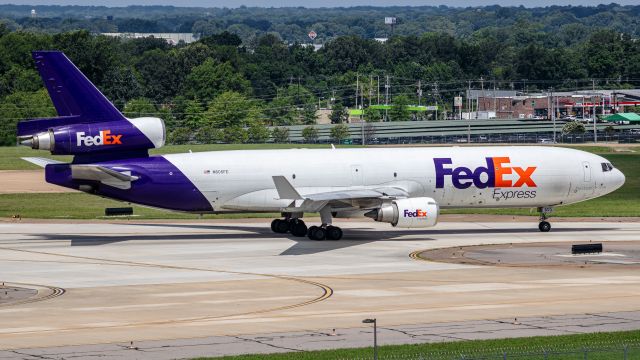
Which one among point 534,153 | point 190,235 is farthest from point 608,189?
point 190,235

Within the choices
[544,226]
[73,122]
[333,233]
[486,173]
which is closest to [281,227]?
[333,233]

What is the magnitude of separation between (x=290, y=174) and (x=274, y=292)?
2093cm

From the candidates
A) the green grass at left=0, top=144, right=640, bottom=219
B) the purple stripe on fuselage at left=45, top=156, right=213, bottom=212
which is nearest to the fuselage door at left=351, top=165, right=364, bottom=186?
the purple stripe on fuselage at left=45, top=156, right=213, bottom=212

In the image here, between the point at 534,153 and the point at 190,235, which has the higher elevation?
the point at 534,153

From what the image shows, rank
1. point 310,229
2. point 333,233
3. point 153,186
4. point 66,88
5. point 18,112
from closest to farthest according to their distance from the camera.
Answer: point 66,88 → point 153,186 → point 333,233 → point 310,229 → point 18,112

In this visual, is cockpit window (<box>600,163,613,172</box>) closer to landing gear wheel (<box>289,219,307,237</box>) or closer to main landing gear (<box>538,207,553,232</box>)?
main landing gear (<box>538,207,553,232</box>)

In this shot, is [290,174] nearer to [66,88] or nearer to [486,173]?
[486,173]

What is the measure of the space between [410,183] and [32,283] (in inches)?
1006

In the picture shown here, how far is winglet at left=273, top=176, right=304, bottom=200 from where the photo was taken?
67.6m

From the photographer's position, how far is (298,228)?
243 feet

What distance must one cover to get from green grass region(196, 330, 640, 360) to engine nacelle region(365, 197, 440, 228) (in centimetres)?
2744

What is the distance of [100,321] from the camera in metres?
45.2

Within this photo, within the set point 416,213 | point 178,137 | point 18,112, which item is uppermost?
point 18,112

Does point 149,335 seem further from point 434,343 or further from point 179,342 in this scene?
point 434,343
